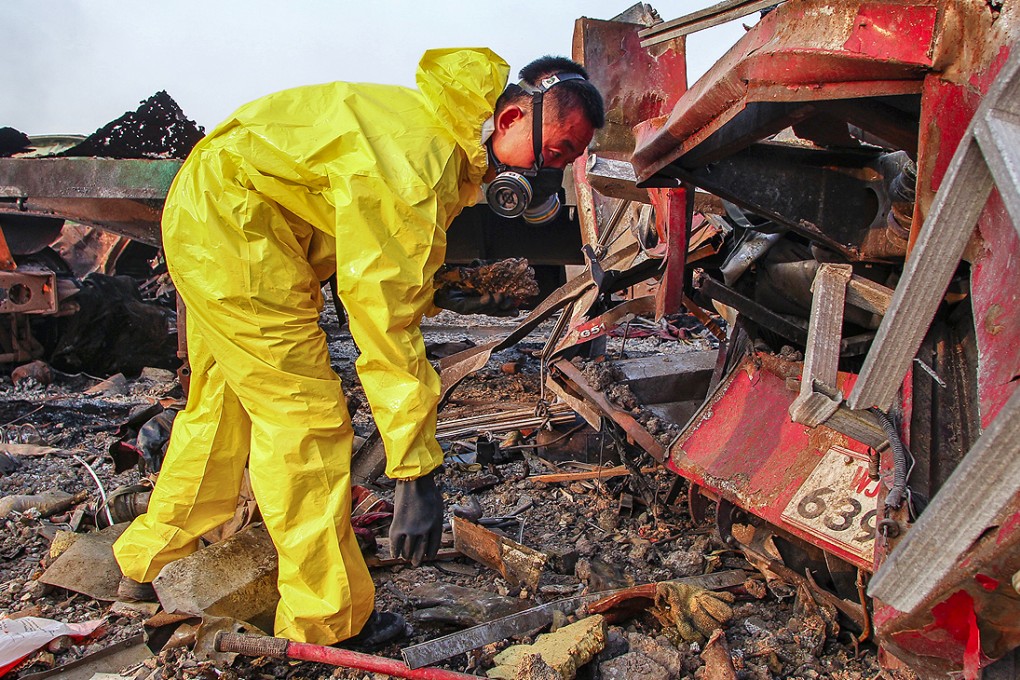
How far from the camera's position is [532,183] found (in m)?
5.05

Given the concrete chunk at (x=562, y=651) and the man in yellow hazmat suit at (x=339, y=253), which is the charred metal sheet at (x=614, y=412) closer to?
the concrete chunk at (x=562, y=651)

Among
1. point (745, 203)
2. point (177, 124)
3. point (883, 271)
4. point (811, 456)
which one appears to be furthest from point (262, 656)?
point (177, 124)

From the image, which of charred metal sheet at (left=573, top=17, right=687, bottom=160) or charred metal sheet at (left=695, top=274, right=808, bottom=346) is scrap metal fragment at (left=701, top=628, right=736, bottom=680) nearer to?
charred metal sheet at (left=695, top=274, right=808, bottom=346)

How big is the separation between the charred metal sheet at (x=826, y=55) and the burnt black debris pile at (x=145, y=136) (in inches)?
163

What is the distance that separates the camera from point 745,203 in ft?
8.57

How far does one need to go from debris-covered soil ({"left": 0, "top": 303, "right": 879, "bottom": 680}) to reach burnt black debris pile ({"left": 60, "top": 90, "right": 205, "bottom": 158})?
1913mm

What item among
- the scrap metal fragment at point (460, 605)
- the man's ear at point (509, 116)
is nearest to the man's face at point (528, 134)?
the man's ear at point (509, 116)

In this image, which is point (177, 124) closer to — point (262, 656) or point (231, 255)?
point (231, 255)

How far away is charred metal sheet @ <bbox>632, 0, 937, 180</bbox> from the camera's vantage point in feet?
5.27

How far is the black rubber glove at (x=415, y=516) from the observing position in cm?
211

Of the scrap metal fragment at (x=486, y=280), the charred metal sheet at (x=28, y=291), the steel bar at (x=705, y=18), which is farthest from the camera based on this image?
the charred metal sheet at (x=28, y=291)

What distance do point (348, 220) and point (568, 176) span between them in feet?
13.2

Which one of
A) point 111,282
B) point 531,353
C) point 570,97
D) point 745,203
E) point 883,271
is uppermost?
point 570,97

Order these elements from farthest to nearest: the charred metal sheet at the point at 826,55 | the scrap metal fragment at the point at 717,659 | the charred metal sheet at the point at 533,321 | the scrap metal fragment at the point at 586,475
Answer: the charred metal sheet at the point at 533,321, the scrap metal fragment at the point at 586,475, the scrap metal fragment at the point at 717,659, the charred metal sheet at the point at 826,55
